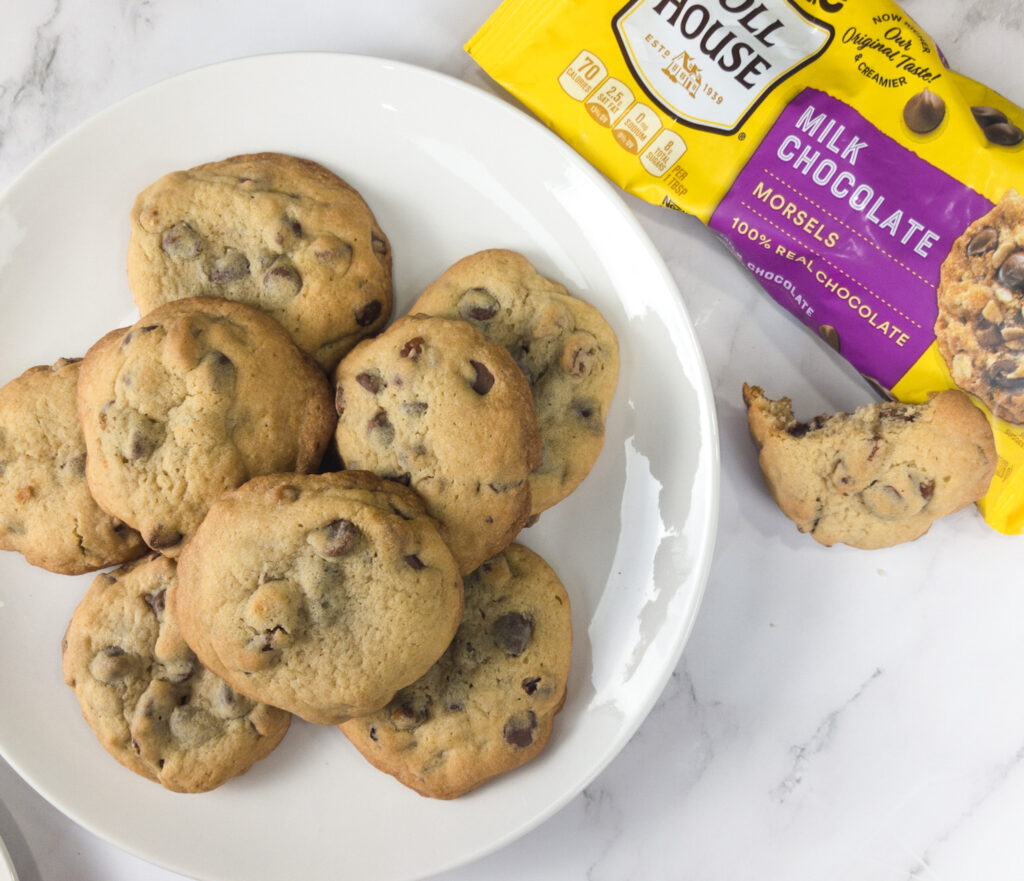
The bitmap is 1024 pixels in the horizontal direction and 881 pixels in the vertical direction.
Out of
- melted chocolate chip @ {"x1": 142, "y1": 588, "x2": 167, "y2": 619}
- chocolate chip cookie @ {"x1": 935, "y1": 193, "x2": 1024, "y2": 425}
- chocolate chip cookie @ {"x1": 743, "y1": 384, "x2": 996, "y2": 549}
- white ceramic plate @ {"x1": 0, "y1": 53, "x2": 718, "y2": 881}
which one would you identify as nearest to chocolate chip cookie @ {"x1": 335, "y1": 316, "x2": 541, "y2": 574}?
white ceramic plate @ {"x1": 0, "y1": 53, "x2": 718, "y2": 881}

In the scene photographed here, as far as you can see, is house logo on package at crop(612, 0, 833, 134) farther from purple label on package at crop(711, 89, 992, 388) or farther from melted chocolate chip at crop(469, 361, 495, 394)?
melted chocolate chip at crop(469, 361, 495, 394)

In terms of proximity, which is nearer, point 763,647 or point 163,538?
point 163,538

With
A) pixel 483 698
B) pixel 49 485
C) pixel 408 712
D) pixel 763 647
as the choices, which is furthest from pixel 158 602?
pixel 763 647

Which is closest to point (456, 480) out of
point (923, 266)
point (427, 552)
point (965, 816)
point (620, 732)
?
point (427, 552)

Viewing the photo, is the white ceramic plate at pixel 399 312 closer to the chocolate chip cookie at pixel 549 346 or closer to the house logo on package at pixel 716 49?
the chocolate chip cookie at pixel 549 346

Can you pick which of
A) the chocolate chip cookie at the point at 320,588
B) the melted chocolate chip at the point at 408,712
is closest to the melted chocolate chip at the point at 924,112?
the chocolate chip cookie at the point at 320,588

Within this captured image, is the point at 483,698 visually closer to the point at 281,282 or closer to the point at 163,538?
the point at 163,538

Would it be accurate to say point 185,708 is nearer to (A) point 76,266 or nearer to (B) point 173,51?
(A) point 76,266
